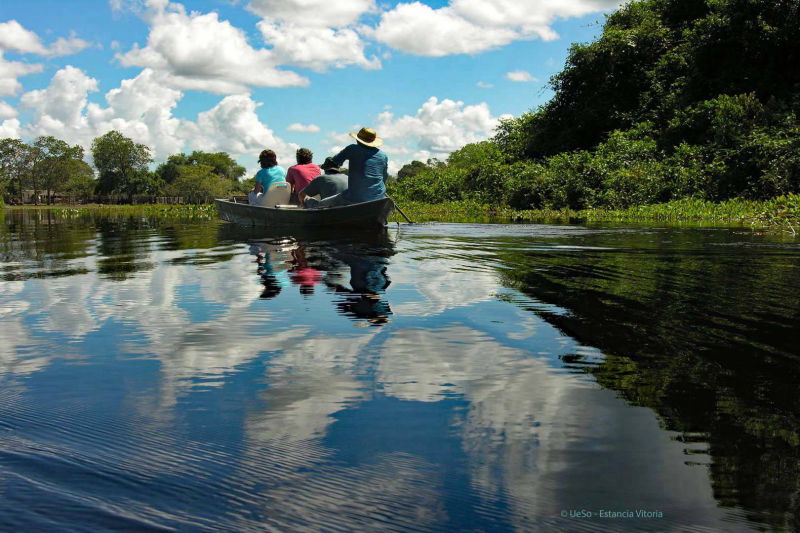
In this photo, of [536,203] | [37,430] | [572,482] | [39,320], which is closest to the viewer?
[572,482]

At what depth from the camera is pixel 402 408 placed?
2.60 m

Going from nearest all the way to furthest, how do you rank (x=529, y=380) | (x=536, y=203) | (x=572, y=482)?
(x=572, y=482)
(x=529, y=380)
(x=536, y=203)

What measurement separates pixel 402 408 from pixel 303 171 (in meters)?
12.3

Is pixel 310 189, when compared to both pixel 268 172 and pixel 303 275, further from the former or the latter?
pixel 303 275

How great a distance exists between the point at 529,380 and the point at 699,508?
1.23m

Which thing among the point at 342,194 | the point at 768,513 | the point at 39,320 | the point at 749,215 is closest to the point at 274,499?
the point at 768,513

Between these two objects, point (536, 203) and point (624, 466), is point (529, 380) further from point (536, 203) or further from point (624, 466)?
point (536, 203)

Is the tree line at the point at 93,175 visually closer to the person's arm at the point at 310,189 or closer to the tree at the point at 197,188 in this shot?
the tree at the point at 197,188

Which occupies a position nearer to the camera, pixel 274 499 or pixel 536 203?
pixel 274 499

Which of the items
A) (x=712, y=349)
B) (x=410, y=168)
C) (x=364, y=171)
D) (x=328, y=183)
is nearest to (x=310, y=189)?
(x=328, y=183)

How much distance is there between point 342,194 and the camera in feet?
42.9

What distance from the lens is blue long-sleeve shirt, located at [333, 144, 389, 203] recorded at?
12.5 meters

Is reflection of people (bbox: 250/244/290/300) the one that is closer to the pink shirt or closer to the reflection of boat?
the reflection of boat

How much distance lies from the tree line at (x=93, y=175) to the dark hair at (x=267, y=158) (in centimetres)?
7107
